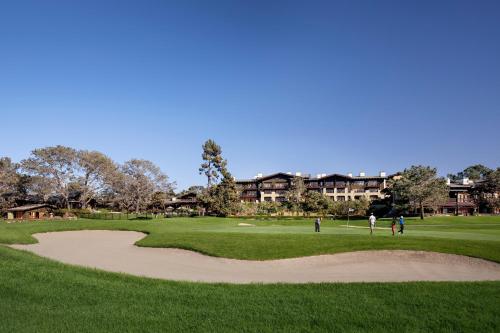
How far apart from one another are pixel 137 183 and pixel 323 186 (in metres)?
55.0

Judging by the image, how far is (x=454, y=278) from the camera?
18.1 m

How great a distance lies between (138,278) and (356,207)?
268 feet

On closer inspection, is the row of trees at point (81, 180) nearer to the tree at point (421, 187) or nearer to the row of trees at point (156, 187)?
the row of trees at point (156, 187)

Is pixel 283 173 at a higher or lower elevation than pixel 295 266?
higher

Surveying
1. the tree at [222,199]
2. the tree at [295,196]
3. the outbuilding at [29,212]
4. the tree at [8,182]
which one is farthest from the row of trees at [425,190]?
the tree at [8,182]

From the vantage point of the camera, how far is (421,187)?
8469cm

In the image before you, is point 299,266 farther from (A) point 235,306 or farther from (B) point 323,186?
(B) point 323,186

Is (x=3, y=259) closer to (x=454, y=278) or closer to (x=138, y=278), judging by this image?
(x=138, y=278)

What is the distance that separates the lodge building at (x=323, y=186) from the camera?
119 metres

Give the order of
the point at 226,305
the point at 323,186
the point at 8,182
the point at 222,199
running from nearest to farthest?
the point at 226,305 < the point at 8,182 < the point at 222,199 < the point at 323,186

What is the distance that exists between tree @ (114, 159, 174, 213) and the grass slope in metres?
85.9

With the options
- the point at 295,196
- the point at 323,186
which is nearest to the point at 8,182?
the point at 295,196

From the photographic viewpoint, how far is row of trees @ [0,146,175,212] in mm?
93750

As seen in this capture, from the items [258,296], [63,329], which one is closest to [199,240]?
[258,296]
